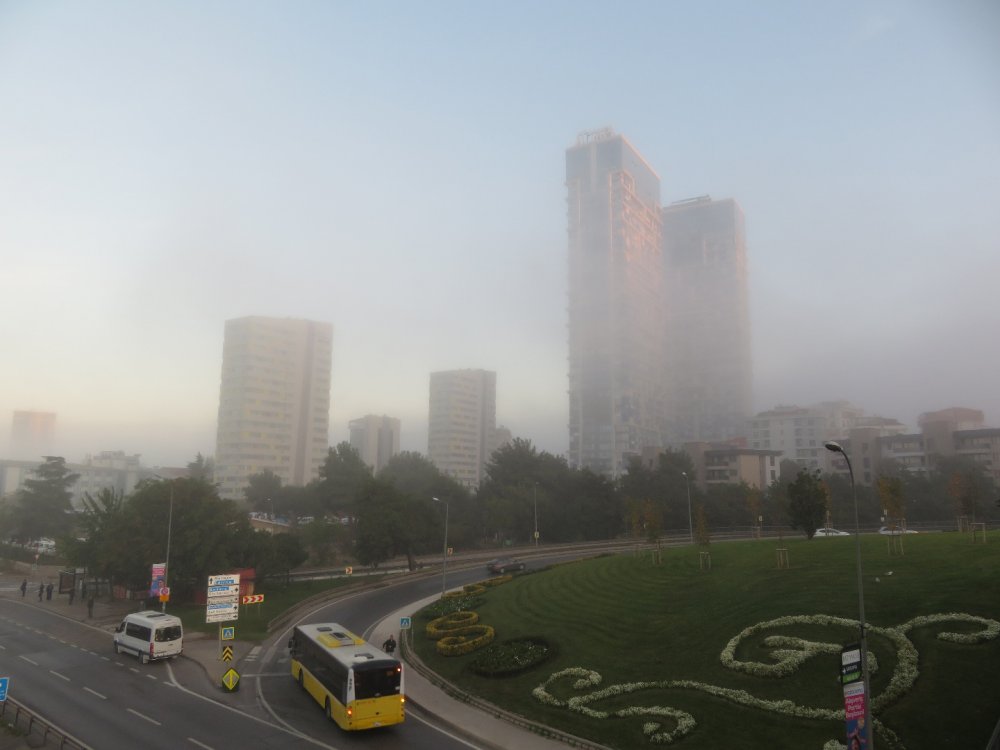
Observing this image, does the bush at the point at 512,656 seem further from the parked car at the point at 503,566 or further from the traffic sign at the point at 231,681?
the parked car at the point at 503,566

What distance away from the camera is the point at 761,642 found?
29.8 metres

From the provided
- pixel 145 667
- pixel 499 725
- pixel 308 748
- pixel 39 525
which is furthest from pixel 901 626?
pixel 39 525

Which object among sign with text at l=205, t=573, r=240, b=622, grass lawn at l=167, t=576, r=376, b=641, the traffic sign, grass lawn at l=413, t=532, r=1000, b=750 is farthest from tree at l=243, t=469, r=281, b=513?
the traffic sign

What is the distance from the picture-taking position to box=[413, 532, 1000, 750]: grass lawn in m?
23.1

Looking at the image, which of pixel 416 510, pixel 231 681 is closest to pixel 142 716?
pixel 231 681

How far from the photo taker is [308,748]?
2533 cm

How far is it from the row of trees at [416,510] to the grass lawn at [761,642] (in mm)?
Result: 7600

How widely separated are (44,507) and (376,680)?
10633 cm

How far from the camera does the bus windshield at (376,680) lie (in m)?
26.7

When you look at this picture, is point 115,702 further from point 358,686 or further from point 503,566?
point 503,566

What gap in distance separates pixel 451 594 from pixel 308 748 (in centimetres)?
3284

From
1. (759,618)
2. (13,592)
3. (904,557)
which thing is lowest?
(13,592)

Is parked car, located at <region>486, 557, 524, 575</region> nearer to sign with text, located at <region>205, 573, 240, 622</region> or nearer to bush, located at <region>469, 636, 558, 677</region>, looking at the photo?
bush, located at <region>469, 636, 558, 677</region>

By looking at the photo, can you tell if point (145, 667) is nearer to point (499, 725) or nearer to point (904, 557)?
point (499, 725)
